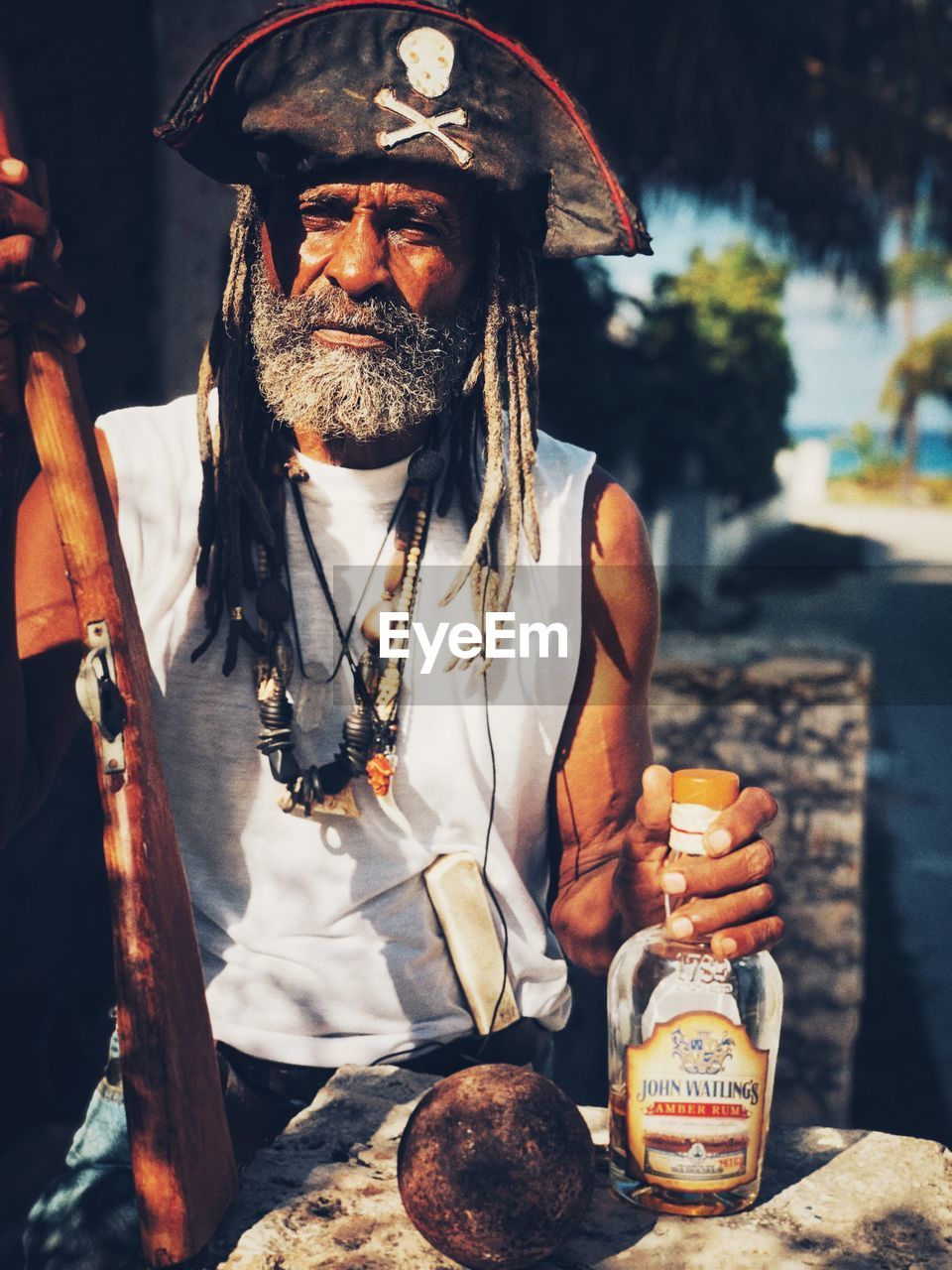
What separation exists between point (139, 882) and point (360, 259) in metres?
0.97

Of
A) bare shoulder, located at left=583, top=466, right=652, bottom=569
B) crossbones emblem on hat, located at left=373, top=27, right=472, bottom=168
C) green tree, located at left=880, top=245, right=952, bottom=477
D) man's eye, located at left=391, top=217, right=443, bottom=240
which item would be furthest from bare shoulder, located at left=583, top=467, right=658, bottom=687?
green tree, located at left=880, top=245, right=952, bottom=477

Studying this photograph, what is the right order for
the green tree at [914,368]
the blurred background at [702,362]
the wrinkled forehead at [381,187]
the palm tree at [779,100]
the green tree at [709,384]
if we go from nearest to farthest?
the wrinkled forehead at [381,187], the blurred background at [702,362], the palm tree at [779,100], the green tree at [709,384], the green tree at [914,368]

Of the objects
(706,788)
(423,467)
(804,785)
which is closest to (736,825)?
(706,788)

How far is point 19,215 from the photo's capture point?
4.99 ft

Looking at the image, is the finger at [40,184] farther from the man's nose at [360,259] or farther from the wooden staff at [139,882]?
the man's nose at [360,259]

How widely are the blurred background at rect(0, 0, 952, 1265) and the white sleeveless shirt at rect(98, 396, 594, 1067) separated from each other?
188cm

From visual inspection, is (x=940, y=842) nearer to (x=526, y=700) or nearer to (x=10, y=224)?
(x=526, y=700)

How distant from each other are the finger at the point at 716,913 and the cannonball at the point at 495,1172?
10.0 inches

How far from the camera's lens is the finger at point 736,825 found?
62.6 inches

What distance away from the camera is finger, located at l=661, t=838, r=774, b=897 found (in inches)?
64.2

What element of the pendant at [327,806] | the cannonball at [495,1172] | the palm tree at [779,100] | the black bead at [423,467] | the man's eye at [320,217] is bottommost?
the cannonball at [495,1172]

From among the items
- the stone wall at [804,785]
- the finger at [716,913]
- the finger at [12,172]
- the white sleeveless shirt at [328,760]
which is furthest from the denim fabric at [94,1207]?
the stone wall at [804,785]

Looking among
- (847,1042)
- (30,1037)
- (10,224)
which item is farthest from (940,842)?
(10,224)

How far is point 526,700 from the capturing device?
220 cm
